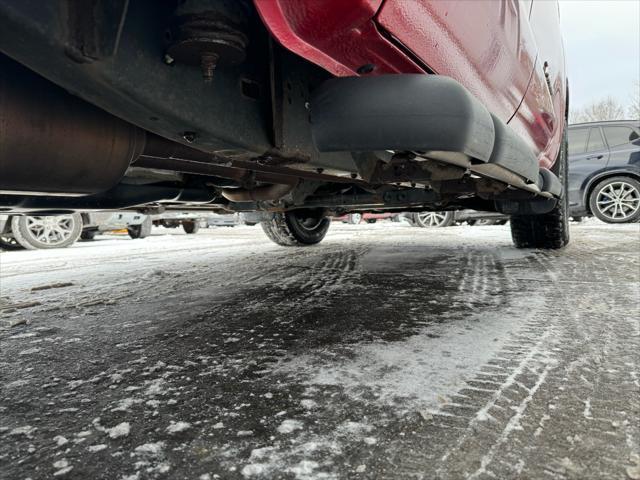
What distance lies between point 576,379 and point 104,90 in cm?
126

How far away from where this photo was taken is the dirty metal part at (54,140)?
0.84 meters

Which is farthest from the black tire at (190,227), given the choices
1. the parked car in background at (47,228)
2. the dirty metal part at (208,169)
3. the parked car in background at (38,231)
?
the dirty metal part at (208,169)

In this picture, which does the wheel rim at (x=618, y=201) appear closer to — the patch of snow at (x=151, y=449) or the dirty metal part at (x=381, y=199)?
the dirty metal part at (x=381, y=199)

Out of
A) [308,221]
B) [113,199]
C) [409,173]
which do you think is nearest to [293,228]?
[308,221]

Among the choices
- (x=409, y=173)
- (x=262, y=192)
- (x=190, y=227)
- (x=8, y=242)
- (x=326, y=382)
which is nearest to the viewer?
(x=326, y=382)

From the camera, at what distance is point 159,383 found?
1.13m

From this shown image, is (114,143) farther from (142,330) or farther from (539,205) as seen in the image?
(539,205)

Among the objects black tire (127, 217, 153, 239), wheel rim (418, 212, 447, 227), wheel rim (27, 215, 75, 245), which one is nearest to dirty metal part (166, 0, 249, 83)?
wheel rim (27, 215, 75, 245)

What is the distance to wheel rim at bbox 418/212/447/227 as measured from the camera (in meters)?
9.34

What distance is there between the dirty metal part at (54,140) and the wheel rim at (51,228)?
5.13 m

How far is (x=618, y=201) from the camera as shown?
647cm

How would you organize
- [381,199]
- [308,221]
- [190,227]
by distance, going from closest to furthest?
[381,199]
[308,221]
[190,227]

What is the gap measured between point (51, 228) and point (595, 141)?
799 centimetres

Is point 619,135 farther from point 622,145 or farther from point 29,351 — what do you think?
point 29,351
